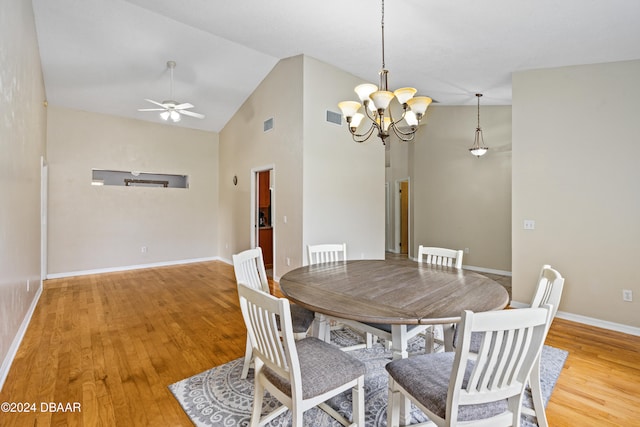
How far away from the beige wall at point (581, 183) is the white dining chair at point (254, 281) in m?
2.92

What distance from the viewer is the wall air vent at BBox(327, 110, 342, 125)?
14.8ft

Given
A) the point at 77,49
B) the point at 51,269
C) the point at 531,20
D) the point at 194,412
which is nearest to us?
the point at 194,412

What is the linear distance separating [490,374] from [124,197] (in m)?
6.44

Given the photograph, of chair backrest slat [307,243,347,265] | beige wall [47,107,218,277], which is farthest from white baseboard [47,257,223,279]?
chair backrest slat [307,243,347,265]

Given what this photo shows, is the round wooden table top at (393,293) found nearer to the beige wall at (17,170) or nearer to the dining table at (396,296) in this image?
the dining table at (396,296)

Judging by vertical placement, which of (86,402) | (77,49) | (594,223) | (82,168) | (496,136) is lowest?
(86,402)

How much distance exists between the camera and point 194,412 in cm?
179

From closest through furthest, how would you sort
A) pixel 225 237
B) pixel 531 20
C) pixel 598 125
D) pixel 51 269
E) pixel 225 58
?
pixel 531 20 → pixel 598 125 → pixel 225 58 → pixel 51 269 → pixel 225 237

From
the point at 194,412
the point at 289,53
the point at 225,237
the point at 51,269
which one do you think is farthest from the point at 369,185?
the point at 51,269

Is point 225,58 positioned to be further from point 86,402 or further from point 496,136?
point 496,136

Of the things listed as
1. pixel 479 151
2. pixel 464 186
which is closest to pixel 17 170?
pixel 479 151

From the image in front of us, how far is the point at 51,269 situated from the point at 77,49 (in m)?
3.61

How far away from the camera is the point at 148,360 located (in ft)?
7.88

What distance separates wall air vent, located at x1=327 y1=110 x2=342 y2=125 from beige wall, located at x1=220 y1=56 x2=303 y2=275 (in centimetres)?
51
